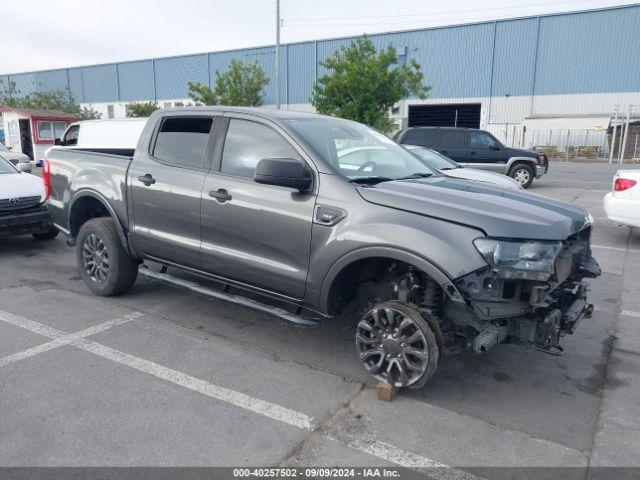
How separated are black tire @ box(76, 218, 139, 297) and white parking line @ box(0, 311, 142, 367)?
19.4 inches

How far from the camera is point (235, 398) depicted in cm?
361

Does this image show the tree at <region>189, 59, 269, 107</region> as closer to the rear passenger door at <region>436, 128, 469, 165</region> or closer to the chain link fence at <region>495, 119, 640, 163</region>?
the chain link fence at <region>495, 119, 640, 163</region>

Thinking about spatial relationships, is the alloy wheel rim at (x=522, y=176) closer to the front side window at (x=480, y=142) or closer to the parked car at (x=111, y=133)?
the front side window at (x=480, y=142)

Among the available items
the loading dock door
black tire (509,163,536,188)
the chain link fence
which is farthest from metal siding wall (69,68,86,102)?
black tire (509,163,536,188)

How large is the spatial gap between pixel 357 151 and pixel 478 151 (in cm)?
1308

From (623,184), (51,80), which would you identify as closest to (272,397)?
(623,184)

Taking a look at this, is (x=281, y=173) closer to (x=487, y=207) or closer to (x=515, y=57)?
(x=487, y=207)

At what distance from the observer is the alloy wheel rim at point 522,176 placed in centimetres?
1634

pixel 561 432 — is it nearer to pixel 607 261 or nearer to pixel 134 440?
pixel 134 440

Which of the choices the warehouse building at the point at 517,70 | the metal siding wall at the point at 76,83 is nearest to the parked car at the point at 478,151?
the warehouse building at the point at 517,70

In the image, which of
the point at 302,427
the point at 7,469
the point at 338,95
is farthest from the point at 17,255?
the point at 338,95

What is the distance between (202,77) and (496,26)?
25.8 meters

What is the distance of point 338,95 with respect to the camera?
904 inches

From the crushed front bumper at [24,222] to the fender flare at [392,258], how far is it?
5267 mm
